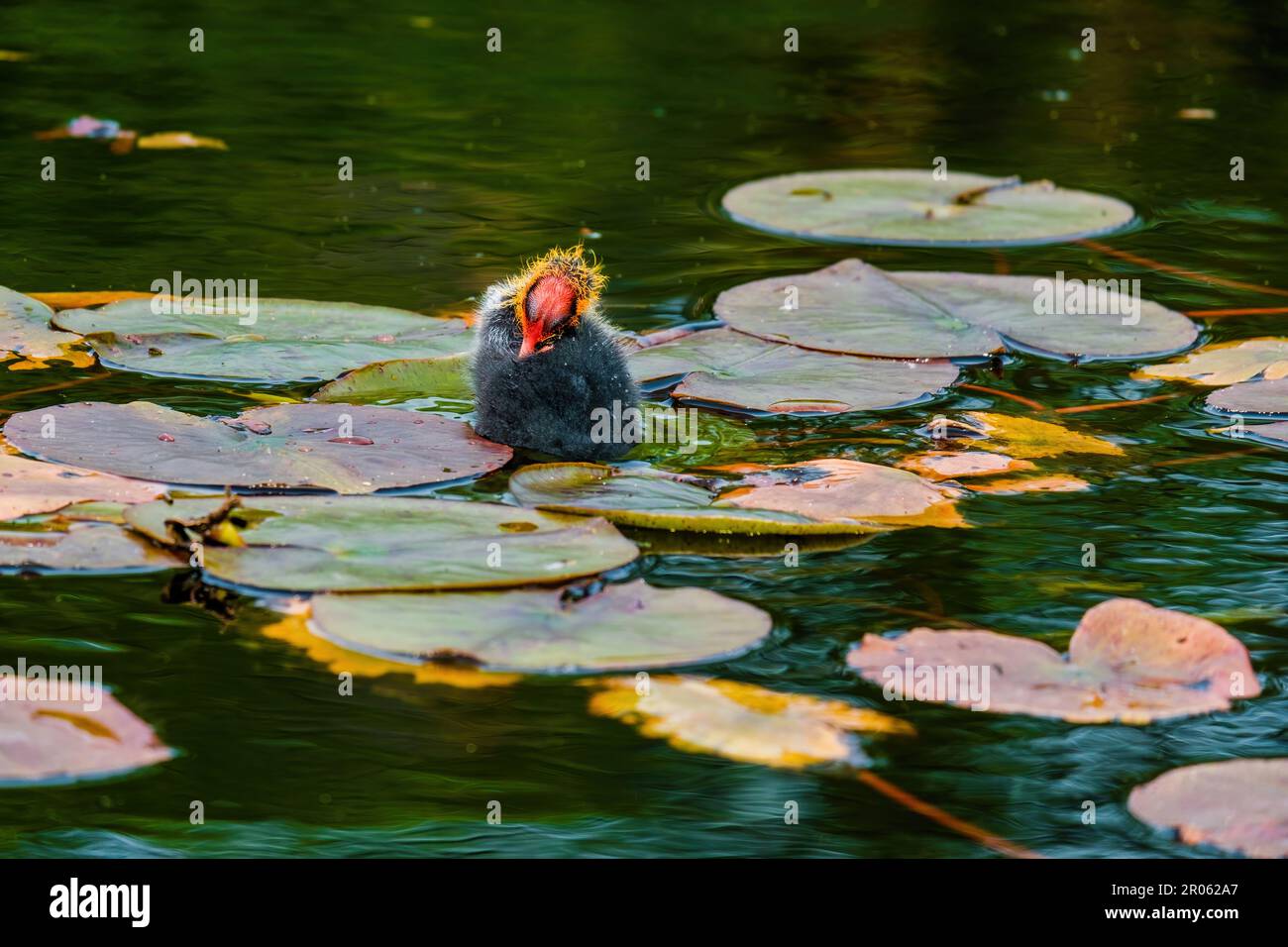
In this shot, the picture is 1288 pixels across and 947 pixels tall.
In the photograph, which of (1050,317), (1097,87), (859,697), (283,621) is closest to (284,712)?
(283,621)

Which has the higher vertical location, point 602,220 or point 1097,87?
point 1097,87

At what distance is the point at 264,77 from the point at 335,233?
4015 mm

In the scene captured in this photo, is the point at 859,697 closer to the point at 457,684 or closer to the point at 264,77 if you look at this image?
the point at 457,684

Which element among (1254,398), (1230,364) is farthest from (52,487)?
(1230,364)

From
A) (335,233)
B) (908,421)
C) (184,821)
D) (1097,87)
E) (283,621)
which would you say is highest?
(1097,87)

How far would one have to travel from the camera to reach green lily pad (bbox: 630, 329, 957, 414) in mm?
5891

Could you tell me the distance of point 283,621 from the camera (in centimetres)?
416

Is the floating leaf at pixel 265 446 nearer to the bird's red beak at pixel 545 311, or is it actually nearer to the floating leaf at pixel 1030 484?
the bird's red beak at pixel 545 311

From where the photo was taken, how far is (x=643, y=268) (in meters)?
7.60

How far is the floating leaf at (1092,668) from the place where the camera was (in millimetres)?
3803

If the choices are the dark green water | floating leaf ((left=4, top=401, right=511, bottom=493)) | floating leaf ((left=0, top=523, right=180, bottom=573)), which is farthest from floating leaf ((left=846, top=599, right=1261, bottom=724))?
floating leaf ((left=0, top=523, right=180, bottom=573))

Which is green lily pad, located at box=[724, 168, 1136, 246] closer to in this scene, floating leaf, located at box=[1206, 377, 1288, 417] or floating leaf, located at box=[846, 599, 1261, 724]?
floating leaf, located at box=[1206, 377, 1288, 417]

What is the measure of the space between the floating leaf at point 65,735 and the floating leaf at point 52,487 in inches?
35.9

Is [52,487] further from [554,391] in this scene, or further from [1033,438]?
[1033,438]
